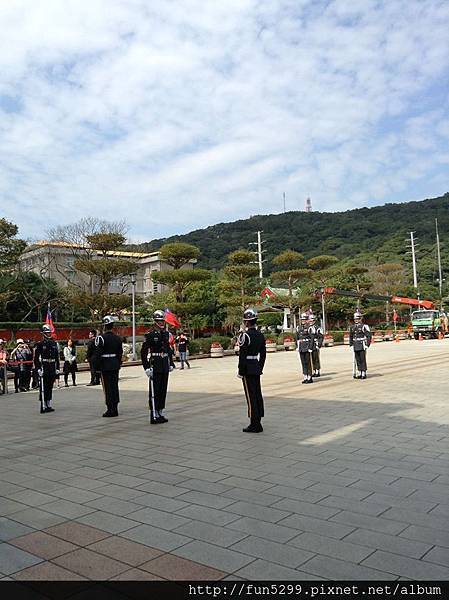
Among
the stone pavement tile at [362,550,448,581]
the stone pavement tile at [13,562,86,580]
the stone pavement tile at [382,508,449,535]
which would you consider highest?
the stone pavement tile at [13,562,86,580]

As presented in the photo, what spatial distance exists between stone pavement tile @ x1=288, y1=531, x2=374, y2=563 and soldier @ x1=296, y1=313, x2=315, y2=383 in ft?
32.8

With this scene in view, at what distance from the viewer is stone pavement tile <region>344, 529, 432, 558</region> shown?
137 inches

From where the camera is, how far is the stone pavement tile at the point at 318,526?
3.82 meters

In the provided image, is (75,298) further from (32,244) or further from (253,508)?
(253,508)

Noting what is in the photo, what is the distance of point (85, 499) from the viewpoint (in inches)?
189

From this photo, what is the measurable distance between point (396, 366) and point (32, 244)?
28.6 m

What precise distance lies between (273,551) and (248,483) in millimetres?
1596

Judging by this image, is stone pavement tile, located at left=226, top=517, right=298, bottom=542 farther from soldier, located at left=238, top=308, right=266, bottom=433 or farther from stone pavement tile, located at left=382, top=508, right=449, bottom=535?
soldier, located at left=238, top=308, right=266, bottom=433

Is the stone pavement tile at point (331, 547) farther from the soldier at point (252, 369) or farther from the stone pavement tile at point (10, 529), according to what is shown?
the soldier at point (252, 369)

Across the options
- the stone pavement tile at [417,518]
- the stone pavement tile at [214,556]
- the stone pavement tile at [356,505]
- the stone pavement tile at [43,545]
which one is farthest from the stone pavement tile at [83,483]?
the stone pavement tile at [417,518]

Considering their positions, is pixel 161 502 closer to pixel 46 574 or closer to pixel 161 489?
pixel 161 489

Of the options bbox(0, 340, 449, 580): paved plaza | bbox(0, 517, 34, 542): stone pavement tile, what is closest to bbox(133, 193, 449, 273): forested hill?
bbox(0, 340, 449, 580): paved plaza

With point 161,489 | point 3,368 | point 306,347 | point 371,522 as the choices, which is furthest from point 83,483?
point 3,368
